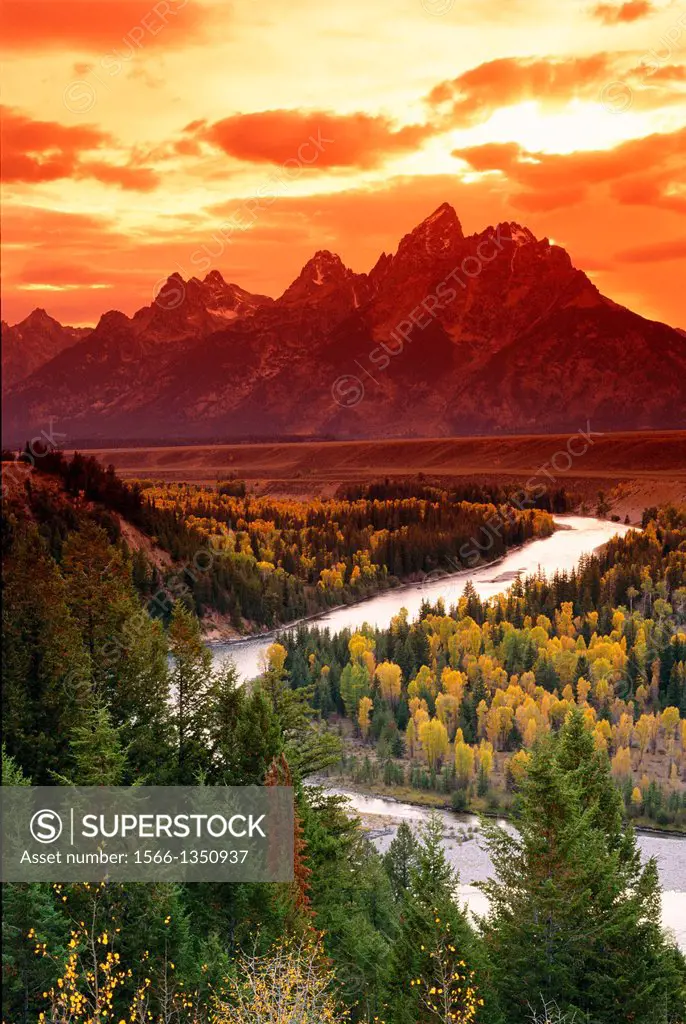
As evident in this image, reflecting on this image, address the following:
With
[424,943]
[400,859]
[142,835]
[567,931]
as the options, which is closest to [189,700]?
[142,835]

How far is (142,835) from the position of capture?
3164cm

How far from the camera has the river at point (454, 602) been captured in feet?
156

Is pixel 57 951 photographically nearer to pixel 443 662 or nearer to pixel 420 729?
pixel 420 729

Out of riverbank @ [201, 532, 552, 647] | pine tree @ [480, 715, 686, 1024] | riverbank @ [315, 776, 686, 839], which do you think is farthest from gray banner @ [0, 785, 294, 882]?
riverbank @ [201, 532, 552, 647]

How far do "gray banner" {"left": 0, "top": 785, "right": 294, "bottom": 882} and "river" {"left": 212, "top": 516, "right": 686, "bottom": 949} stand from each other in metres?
9.21

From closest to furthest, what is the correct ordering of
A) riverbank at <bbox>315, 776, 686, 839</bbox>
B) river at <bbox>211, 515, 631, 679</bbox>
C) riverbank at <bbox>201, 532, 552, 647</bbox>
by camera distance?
riverbank at <bbox>315, 776, 686, 839</bbox>, river at <bbox>211, 515, 631, 679</bbox>, riverbank at <bbox>201, 532, 552, 647</bbox>

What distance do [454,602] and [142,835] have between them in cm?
7786

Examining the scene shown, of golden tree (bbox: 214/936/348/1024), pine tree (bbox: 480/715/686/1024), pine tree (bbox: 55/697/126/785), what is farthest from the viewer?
pine tree (bbox: 55/697/126/785)

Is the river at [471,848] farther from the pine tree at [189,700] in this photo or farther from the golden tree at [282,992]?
the golden tree at [282,992]

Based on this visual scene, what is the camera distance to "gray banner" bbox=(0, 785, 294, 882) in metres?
30.4

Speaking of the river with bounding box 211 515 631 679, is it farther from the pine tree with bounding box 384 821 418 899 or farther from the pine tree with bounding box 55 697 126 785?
the pine tree with bounding box 55 697 126 785

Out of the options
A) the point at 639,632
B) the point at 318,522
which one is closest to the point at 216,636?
the point at 639,632

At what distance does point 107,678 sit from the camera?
1700 inches

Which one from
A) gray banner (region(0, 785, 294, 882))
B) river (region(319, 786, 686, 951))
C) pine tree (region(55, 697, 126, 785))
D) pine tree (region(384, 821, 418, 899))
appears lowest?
river (region(319, 786, 686, 951))
